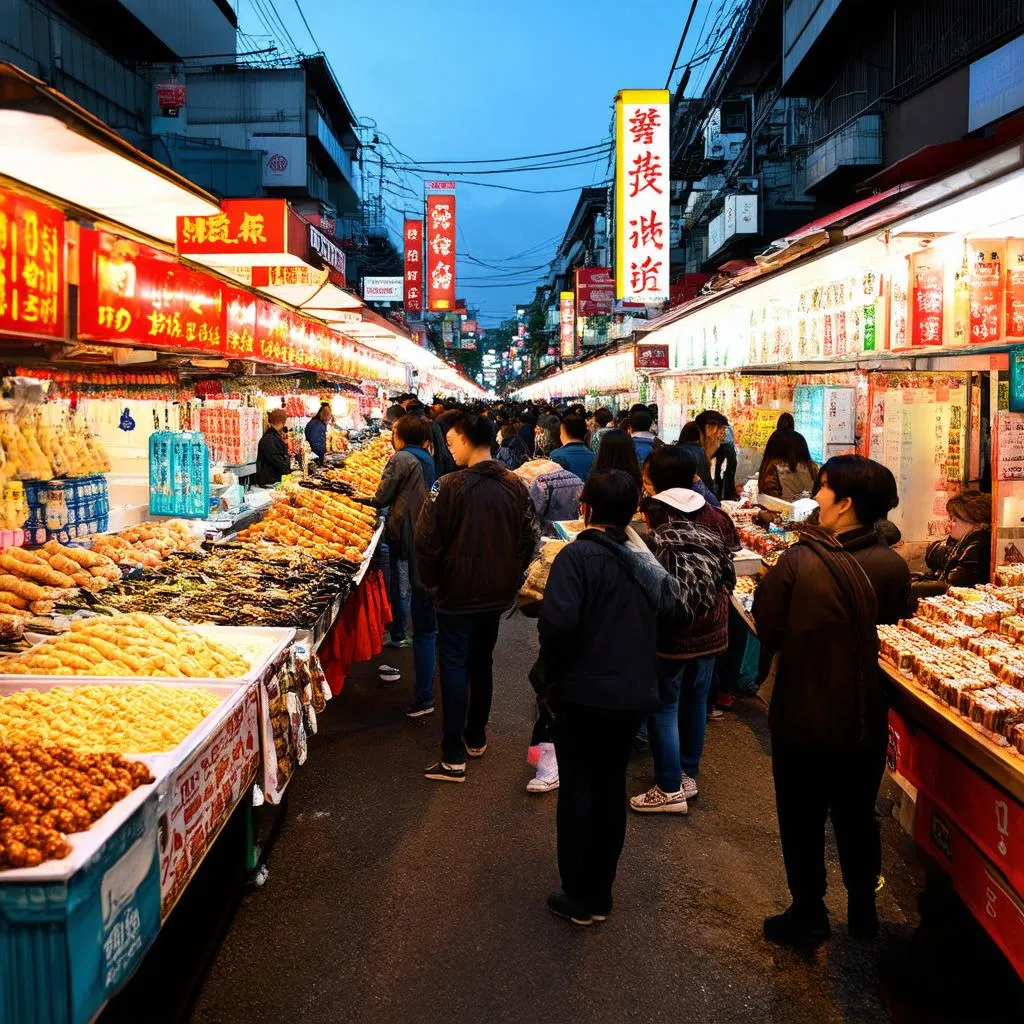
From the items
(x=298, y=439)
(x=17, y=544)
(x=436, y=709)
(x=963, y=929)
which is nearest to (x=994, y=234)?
(x=963, y=929)

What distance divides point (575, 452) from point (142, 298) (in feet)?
15.5

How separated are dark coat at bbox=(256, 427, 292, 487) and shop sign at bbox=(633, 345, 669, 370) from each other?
24.2 feet

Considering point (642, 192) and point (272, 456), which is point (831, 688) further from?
point (642, 192)

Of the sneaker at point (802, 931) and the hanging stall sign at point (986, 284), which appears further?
the hanging stall sign at point (986, 284)

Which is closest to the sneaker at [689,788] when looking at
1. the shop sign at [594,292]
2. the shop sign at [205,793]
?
the shop sign at [205,793]

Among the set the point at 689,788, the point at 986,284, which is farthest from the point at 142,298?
the point at 986,284

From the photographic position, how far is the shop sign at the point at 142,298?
229 inches

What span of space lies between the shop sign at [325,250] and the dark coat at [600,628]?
591 cm

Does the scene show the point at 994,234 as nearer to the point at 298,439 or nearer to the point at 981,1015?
the point at 981,1015

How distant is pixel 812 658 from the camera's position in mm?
4051

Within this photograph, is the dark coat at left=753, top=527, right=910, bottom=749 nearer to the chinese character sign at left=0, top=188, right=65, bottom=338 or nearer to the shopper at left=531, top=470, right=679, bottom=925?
the shopper at left=531, top=470, right=679, bottom=925

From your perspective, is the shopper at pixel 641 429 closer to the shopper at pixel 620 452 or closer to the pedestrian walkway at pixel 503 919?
the shopper at pixel 620 452

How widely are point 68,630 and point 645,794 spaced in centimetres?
353

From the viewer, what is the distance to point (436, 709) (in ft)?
25.3
